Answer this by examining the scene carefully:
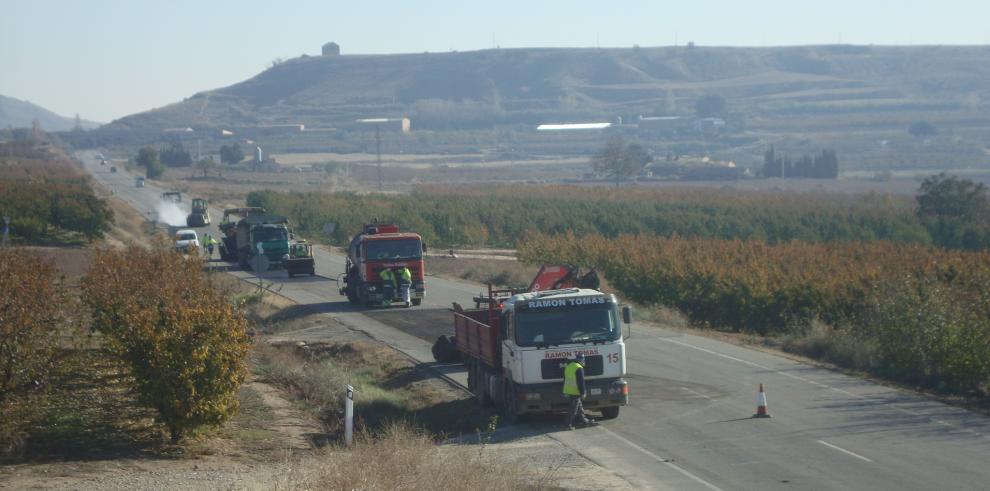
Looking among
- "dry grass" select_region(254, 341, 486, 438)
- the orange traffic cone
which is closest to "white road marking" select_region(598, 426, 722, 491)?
"dry grass" select_region(254, 341, 486, 438)

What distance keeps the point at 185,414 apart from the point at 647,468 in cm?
752

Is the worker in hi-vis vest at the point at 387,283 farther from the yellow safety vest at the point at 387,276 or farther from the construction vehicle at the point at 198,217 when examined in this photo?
the construction vehicle at the point at 198,217

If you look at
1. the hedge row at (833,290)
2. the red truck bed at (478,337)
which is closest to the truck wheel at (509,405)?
the red truck bed at (478,337)

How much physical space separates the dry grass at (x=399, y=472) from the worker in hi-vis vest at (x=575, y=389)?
406 cm

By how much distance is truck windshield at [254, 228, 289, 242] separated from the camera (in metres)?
53.9

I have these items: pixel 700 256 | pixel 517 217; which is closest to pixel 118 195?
pixel 517 217

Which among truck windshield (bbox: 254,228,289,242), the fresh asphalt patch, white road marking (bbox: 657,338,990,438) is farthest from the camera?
truck windshield (bbox: 254,228,289,242)

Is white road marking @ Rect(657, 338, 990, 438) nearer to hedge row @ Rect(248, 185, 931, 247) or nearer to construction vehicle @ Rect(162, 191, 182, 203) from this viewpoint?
hedge row @ Rect(248, 185, 931, 247)

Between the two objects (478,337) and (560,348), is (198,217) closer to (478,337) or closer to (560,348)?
(478,337)

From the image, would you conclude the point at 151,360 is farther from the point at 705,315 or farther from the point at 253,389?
the point at 705,315

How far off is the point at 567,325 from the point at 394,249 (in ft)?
66.1

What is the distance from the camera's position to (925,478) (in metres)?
16.3

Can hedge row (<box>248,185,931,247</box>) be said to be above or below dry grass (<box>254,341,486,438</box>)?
above

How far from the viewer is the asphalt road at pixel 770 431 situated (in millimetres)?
16500
